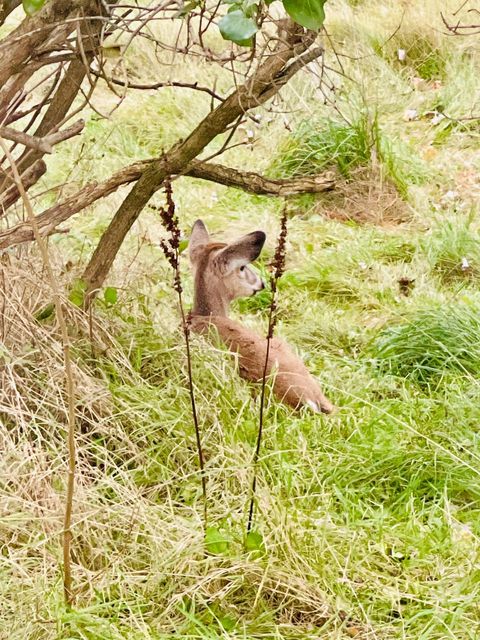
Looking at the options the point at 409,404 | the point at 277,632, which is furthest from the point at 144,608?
the point at 409,404

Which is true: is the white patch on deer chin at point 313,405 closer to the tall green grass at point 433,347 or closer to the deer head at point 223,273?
the tall green grass at point 433,347

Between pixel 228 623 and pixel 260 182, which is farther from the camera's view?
pixel 260 182

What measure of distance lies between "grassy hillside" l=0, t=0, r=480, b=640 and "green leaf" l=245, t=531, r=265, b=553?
0.04 meters

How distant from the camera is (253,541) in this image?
3371 mm

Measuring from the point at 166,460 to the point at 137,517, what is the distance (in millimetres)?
481

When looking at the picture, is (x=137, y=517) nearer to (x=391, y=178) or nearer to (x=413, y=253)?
(x=413, y=253)

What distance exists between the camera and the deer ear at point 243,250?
5.50m

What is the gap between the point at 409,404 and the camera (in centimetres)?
460

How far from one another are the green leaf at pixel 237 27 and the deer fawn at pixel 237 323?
2.02 metres

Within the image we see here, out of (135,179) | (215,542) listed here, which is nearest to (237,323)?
(135,179)

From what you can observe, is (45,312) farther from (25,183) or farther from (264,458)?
(264,458)

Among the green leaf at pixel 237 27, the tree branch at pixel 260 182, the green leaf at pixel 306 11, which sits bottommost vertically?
the tree branch at pixel 260 182

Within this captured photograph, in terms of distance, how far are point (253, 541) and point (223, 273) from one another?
95.8 inches

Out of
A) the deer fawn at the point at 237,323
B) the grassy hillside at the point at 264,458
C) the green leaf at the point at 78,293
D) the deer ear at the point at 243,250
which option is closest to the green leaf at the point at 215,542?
the grassy hillside at the point at 264,458
